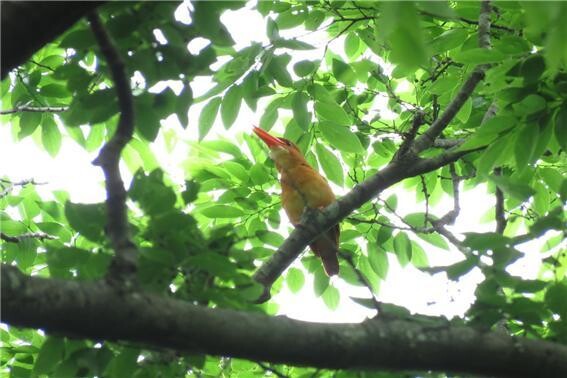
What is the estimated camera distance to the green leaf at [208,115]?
144 inches

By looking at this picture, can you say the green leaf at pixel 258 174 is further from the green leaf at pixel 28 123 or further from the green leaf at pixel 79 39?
the green leaf at pixel 79 39

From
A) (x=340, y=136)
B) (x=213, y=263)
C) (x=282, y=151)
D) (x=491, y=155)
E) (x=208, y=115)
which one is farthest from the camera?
(x=282, y=151)

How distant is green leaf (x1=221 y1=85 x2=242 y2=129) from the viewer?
361 centimetres

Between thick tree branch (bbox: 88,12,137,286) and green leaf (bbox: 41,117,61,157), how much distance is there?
7.54 feet

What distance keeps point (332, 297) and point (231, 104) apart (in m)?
1.30

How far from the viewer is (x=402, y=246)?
400 cm

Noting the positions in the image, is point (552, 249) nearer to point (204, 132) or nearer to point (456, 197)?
point (456, 197)

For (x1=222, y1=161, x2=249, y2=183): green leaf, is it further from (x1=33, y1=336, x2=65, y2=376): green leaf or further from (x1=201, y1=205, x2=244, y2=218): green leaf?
(x1=33, y1=336, x2=65, y2=376): green leaf

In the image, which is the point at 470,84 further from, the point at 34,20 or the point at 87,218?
the point at 34,20

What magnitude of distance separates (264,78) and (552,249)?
1666 mm

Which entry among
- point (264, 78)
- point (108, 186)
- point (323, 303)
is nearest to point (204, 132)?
point (264, 78)

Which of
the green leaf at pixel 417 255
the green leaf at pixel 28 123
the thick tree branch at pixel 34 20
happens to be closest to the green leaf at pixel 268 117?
the green leaf at pixel 417 255

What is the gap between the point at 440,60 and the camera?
14.2 feet

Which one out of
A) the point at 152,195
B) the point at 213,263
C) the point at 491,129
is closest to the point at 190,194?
the point at 152,195
